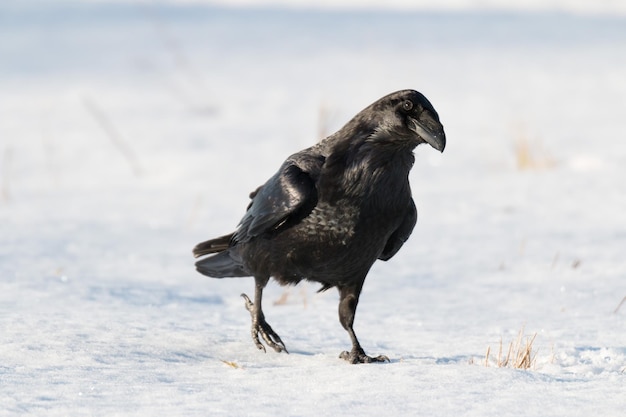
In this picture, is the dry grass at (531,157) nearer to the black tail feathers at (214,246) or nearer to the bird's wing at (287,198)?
the black tail feathers at (214,246)

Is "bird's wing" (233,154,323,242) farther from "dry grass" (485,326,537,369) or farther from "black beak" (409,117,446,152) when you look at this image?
"dry grass" (485,326,537,369)

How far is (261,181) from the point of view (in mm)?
8055

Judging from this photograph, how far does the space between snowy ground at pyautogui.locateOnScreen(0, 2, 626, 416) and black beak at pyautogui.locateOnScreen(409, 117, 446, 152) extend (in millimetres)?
Result: 736

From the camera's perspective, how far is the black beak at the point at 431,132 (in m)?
3.64

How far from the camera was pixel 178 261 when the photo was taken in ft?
19.1

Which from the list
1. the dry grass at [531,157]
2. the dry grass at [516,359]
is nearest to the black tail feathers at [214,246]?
the dry grass at [516,359]

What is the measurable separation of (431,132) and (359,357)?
2.61 feet

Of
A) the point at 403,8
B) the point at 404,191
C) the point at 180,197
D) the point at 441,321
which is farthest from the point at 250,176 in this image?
the point at 403,8

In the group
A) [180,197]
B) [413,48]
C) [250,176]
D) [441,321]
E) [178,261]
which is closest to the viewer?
[441,321]

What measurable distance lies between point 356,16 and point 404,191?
43.6 ft

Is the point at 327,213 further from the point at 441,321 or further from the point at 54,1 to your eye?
the point at 54,1

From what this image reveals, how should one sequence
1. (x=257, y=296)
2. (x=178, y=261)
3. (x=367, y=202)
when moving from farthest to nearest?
1. (x=178, y=261)
2. (x=257, y=296)
3. (x=367, y=202)

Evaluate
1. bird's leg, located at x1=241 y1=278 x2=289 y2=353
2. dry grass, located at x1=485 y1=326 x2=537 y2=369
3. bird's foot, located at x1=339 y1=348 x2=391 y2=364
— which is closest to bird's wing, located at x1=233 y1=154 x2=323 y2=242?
bird's leg, located at x1=241 y1=278 x2=289 y2=353

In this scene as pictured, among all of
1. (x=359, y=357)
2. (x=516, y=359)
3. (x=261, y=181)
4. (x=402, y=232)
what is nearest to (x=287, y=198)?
(x=402, y=232)
